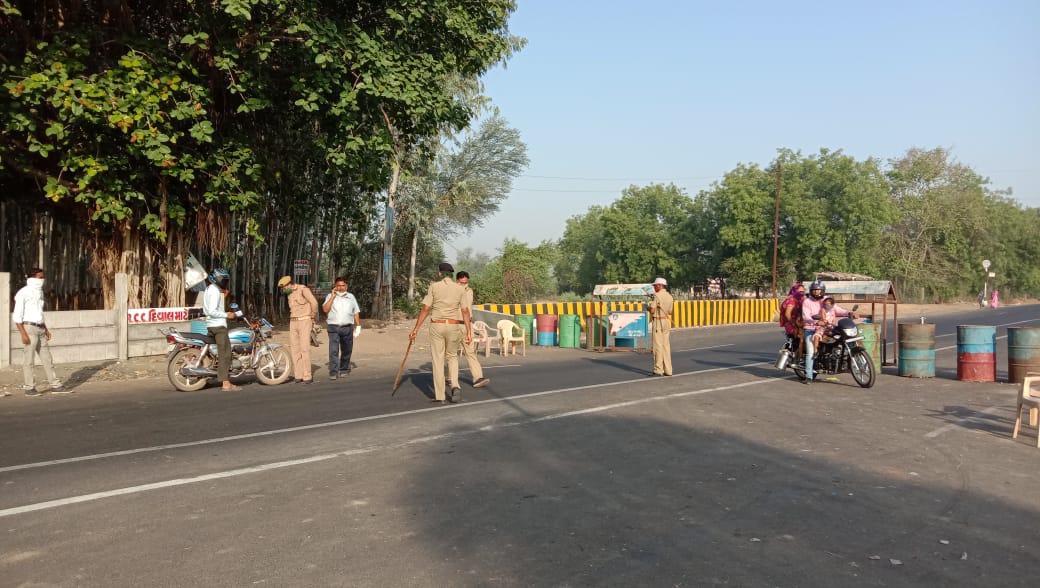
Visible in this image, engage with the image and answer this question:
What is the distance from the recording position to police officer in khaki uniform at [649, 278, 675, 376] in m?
14.1

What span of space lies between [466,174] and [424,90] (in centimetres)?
2928

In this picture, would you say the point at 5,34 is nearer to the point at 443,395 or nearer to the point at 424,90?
the point at 424,90

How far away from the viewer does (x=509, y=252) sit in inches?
1800

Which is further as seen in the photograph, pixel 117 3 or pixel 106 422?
pixel 117 3

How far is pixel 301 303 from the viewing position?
13.1 meters

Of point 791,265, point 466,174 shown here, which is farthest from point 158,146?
point 791,265

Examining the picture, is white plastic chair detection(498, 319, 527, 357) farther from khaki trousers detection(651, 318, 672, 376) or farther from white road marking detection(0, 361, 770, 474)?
white road marking detection(0, 361, 770, 474)

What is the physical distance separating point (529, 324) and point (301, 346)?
10834 millimetres

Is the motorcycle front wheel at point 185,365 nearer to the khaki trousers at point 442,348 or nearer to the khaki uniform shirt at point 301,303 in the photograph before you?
the khaki uniform shirt at point 301,303

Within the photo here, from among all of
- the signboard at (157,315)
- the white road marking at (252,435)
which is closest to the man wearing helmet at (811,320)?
the white road marking at (252,435)

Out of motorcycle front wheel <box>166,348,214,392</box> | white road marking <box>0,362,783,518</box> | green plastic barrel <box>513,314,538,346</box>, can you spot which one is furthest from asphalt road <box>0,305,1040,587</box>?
green plastic barrel <box>513,314,538,346</box>

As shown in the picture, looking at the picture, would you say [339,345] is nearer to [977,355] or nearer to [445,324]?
[445,324]

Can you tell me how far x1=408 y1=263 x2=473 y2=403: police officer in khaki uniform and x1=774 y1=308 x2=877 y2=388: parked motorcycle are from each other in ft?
21.3

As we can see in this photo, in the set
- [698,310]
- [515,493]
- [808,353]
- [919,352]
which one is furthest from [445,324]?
[698,310]
